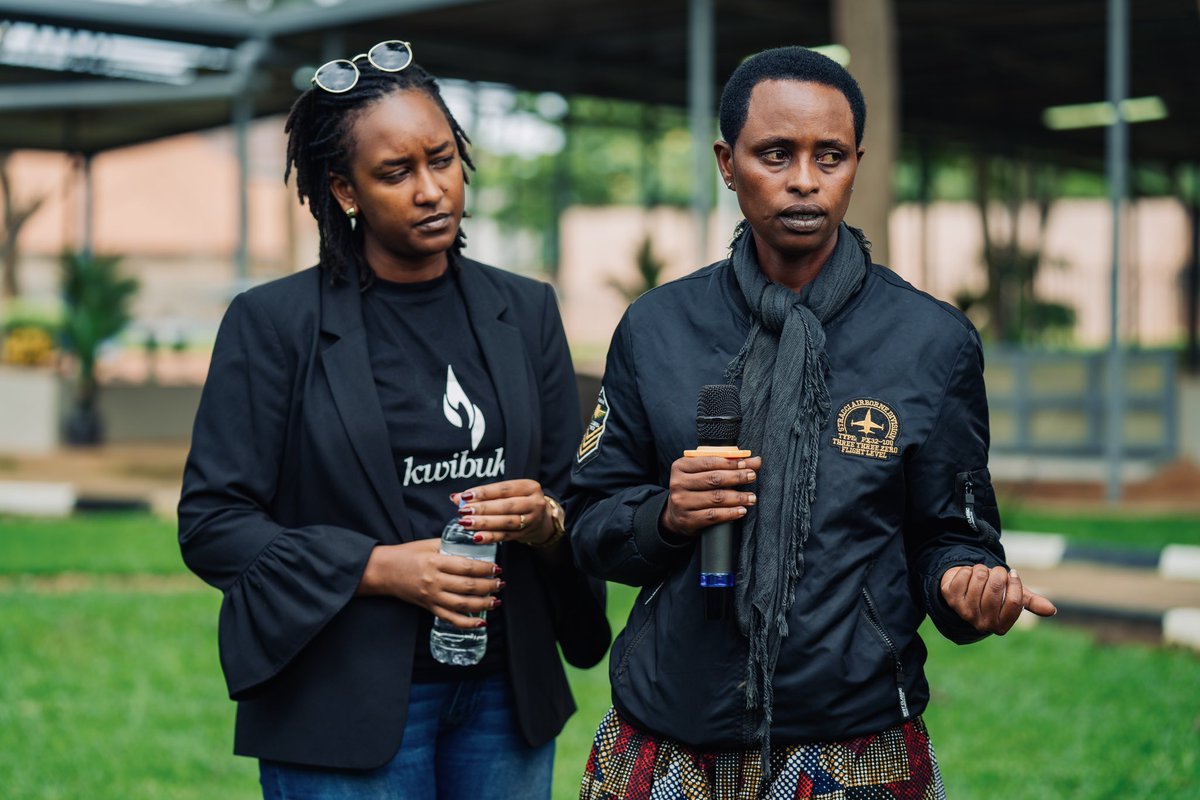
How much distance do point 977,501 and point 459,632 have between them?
998 millimetres

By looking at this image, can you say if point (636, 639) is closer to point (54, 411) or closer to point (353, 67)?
point (353, 67)

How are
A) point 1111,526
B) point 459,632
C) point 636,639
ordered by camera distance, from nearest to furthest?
point 636,639, point 459,632, point 1111,526

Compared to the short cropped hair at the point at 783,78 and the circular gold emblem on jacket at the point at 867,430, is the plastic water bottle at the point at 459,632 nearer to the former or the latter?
the circular gold emblem on jacket at the point at 867,430

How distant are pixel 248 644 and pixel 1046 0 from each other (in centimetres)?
1322

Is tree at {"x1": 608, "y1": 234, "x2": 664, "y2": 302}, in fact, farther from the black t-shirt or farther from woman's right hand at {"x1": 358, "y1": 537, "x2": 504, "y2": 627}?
woman's right hand at {"x1": 358, "y1": 537, "x2": 504, "y2": 627}

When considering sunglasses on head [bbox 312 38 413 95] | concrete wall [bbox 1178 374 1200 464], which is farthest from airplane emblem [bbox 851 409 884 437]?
concrete wall [bbox 1178 374 1200 464]

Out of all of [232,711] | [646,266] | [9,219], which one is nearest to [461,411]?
[232,711]

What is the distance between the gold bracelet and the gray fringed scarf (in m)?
0.63

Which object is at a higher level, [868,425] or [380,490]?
[868,425]

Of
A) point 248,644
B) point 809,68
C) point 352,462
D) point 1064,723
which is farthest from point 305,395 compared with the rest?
point 1064,723

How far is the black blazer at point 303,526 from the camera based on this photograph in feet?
8.78

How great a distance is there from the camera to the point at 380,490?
8.92 ft

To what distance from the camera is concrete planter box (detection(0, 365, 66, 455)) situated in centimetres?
1692

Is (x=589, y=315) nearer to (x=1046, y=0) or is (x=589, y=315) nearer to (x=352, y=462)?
(x=1046, y=0)
